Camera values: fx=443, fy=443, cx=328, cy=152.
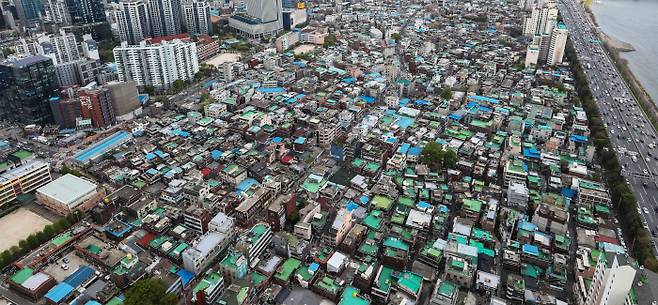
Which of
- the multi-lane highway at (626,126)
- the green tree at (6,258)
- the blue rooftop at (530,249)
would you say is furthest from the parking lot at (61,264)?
the multi-lane highway at (626,126)

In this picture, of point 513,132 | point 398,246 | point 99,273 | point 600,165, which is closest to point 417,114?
point 513,132

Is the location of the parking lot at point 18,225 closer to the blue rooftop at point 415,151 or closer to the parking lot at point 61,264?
the parking lot at point 61,264

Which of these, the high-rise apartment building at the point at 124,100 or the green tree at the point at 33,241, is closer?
the green tree at the point at 33,241

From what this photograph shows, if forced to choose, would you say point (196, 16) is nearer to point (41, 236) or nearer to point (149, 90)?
point (149, 90)

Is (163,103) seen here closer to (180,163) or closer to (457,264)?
(180,163)

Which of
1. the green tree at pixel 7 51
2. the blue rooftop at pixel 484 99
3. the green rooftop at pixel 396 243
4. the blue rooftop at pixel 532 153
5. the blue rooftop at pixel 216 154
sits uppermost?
the green tree at pixel 7 51

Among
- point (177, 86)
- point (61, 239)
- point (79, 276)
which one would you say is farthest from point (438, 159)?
point (177, 86)

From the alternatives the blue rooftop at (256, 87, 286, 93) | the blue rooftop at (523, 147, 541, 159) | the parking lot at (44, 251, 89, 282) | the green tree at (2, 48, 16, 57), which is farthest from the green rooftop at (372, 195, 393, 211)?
the green tree at (2, 48, 16, 57)
